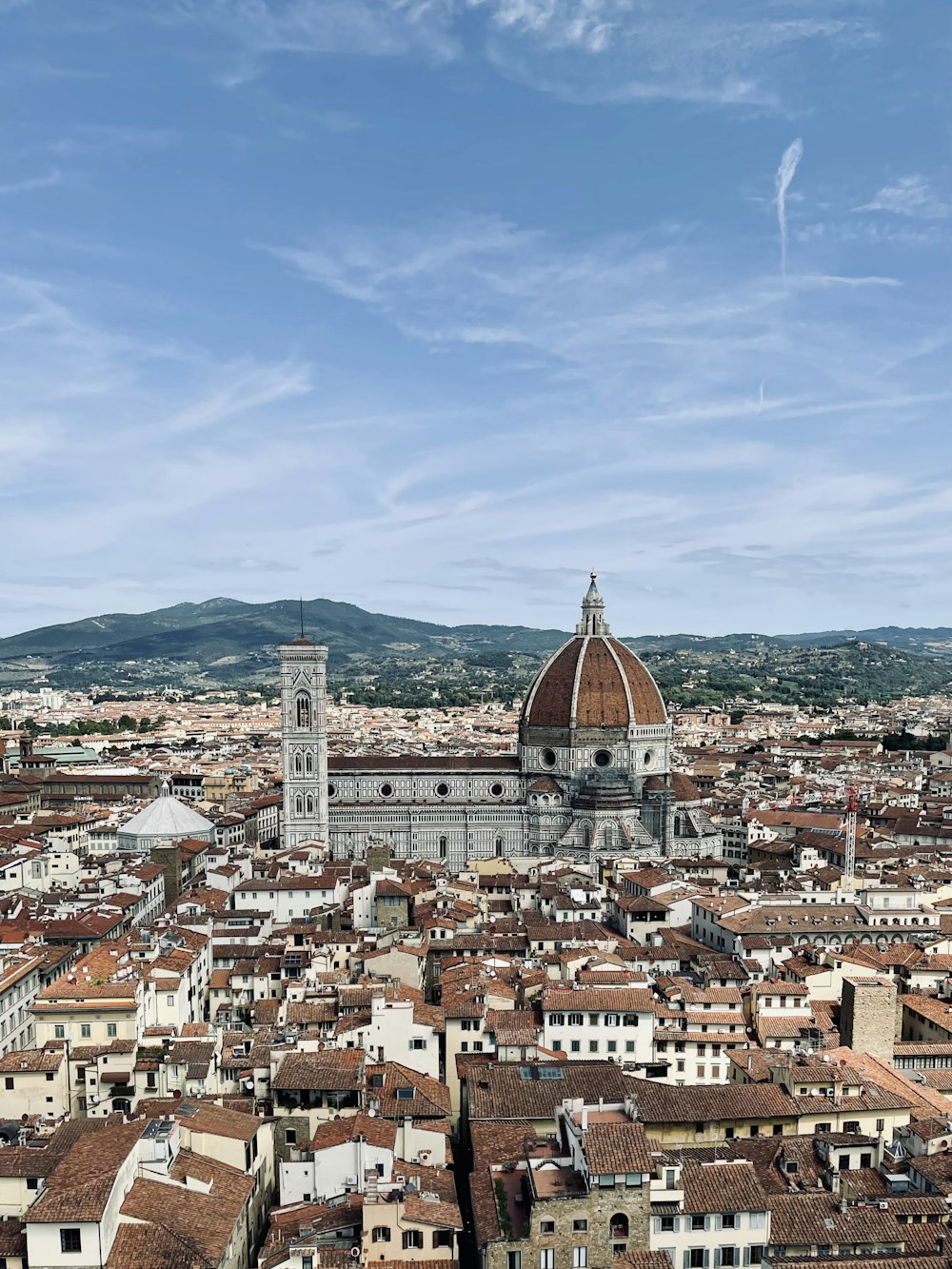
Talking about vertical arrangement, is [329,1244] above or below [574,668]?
below

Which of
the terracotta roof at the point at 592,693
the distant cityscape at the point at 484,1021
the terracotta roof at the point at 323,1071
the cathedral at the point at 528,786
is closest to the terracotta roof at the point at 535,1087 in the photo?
the distant cityscape at the point at 484,1021

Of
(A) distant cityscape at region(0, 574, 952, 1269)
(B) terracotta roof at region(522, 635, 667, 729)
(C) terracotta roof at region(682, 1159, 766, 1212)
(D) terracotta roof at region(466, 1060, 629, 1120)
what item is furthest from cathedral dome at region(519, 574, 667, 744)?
(C) terracotta roof at region(682, 1159, 766, 1212)

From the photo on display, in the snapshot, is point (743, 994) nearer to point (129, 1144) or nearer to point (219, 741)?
point (129, 1144)

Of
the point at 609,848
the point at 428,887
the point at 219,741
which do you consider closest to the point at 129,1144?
the point at 428,887

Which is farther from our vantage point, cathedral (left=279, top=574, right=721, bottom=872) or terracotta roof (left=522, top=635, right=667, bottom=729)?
terracotta roof (left=522, top=635, right=667, bottom=729)

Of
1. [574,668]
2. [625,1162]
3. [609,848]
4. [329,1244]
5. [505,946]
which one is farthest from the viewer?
[574,668]

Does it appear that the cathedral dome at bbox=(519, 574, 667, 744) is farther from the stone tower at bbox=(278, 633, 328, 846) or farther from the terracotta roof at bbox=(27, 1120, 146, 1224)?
the terracotta roof at bbox=(27, 1120, 146, 1224)

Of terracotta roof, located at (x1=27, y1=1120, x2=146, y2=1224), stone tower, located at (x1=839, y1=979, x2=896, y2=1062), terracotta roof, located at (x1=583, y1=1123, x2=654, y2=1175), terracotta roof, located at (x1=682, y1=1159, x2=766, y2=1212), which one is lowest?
stone tower, located at (x1=839, y1=979, x2=896, y2=1062)
